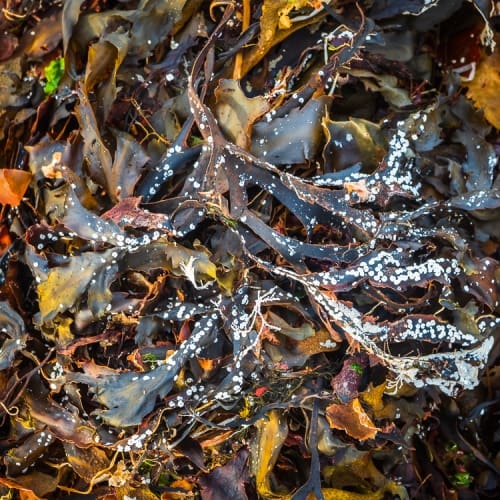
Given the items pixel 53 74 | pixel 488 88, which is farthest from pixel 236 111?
pixel 488 88

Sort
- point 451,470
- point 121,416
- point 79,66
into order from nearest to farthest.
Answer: point 121,416 < point 79,66 < point 451,470

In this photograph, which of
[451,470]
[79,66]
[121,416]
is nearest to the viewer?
[121,416]

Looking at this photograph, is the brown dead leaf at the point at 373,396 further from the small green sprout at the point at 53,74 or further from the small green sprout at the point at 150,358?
the small green sprout at the point at 53,74

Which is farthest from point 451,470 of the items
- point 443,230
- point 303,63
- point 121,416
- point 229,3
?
Result: point 229,3

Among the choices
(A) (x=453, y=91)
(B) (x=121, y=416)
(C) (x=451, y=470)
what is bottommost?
(C) (x=451, y=470)

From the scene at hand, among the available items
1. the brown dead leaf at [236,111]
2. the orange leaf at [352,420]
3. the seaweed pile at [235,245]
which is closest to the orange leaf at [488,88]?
the seaweed pile at [235,245]

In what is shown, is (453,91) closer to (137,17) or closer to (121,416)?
(137,17)
